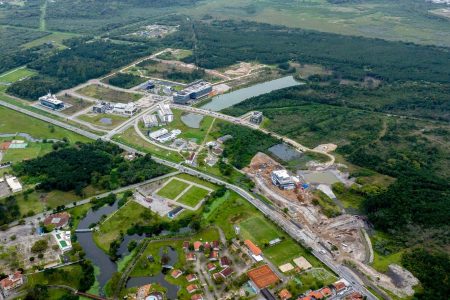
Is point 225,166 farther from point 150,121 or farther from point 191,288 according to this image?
point 191,288

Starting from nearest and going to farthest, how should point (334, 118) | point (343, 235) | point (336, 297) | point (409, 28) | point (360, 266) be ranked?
point (336, 297), point (360, 266), point (343, 235), point (334, 118), point (409, 28)

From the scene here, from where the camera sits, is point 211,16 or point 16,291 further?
point 211,16

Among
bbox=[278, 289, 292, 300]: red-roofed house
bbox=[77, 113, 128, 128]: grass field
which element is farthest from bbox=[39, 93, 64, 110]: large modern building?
bbox=[278, 289, 292, 300]: red-roofed house

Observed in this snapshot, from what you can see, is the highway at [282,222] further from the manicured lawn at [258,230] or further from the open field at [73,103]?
the open field at [73,103]

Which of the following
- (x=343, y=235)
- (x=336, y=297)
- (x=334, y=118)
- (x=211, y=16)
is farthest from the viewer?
(x=211, y=16)

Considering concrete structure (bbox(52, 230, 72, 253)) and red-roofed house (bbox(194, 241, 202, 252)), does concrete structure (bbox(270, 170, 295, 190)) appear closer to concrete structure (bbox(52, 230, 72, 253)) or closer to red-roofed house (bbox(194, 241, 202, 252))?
red-roofed house (bbox(194, 241, 202, 252))

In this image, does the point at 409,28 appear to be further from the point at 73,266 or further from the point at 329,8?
the point at 73,266

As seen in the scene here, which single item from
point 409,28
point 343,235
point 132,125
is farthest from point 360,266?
point 409,28
